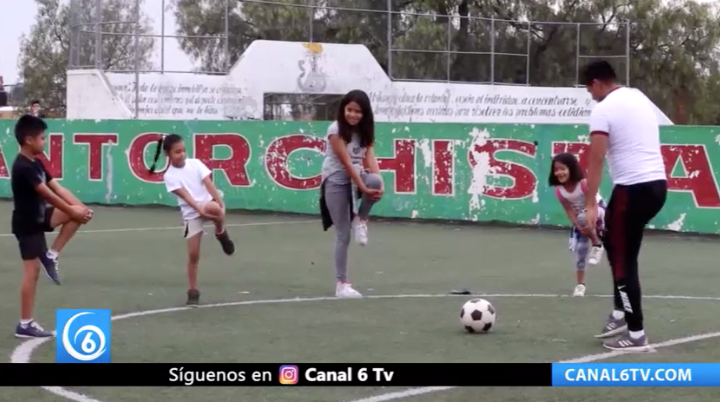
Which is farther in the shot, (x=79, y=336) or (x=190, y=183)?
(x=190, y=183)

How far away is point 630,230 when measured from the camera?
26.4ft

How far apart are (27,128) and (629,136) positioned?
13.9 ft

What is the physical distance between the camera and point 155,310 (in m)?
10.4

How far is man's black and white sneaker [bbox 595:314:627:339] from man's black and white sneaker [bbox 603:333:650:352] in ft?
0.98

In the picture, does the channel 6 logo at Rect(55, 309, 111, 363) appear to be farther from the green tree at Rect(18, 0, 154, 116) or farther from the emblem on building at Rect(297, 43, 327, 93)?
the emblem on building at Rect(297, 43, 327, 93)

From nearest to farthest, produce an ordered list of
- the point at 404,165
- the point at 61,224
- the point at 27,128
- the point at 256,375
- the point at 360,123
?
the point at 256,375, the point at 27,128, the point at 61,224, the point at 360,123, the point at 404,165

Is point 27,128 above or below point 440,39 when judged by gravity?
below

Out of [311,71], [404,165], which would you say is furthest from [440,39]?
[404,165]

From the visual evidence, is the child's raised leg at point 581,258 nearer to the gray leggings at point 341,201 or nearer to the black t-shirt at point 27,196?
the gray leggings at point 341,201

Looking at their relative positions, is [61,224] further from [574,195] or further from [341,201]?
[574,195]

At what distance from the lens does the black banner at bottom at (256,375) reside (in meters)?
4.98

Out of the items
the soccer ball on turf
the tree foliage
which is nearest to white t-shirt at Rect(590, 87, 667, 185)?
the soccer ball on turf

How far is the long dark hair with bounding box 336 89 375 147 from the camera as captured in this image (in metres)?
10.8

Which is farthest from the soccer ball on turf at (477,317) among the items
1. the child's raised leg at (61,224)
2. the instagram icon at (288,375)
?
the instagram icon at (288,375)
